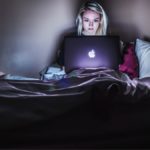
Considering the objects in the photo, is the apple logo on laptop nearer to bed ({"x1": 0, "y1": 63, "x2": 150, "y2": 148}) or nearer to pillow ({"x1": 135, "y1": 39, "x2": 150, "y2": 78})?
pillow ({"x1": 135, "y1": 39, "x2": 150, "y2": 78})

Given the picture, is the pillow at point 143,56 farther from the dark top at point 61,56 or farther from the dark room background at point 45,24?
the dark top at point 61,56

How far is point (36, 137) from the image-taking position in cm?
94

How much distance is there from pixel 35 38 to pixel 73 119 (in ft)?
5.60

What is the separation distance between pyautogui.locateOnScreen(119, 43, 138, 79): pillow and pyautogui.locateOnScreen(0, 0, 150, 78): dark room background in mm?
284

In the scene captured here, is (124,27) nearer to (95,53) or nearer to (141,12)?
(141,12)

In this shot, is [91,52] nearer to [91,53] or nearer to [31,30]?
[91,53]

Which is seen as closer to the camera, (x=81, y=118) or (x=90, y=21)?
(x=81, y=118)

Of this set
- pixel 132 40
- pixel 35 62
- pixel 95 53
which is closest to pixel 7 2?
pixel 35 62

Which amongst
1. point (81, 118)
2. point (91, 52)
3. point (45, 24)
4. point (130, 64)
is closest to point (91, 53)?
point (91, 52)

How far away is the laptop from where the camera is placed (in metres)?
2.20

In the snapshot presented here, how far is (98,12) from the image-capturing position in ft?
7.85

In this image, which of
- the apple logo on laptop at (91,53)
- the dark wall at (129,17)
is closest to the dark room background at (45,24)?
the dark wall at (129,17)

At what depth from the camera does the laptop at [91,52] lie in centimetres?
220

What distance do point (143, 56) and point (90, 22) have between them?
55 cm
